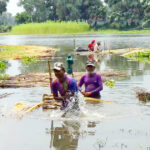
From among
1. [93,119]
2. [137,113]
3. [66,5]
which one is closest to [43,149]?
[93,119]

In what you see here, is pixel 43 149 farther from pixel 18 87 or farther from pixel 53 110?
pixel 18 87

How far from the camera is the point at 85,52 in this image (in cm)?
3425

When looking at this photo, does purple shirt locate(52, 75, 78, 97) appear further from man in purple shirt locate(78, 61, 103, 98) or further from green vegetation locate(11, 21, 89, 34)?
green vegetation locate(11, 21, 89, 34)

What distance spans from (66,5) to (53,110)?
103 metres

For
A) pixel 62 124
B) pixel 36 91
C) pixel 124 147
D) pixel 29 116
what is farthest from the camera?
pixel 36 91

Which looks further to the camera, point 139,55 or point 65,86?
point 139,55

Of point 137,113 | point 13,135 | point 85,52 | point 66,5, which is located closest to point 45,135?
point 13,135

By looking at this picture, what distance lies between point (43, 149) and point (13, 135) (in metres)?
1.27

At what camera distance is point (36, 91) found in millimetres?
14891

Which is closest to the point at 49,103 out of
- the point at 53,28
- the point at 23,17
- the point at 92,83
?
the point at 92,83

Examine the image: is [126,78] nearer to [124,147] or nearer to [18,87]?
[18,87]

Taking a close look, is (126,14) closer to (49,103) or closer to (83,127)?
(49,103)

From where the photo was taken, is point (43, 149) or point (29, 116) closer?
point (43, 149)

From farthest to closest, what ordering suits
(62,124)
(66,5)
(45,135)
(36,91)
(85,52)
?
(66,5), (85,52), (36,91), (62,124), (45,135)
